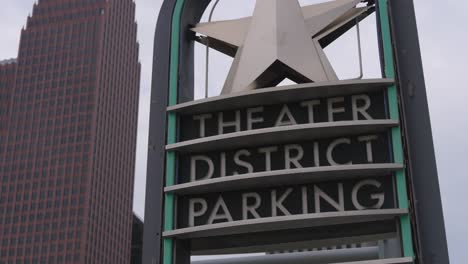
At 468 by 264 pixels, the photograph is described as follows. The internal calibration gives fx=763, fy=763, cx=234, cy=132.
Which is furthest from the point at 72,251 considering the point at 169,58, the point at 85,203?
the point at 169,58

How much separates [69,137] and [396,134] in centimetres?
15094

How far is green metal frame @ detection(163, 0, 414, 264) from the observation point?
12469mm

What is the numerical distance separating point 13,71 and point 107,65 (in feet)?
68.9

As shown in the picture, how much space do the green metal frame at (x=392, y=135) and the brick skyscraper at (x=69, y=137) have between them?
136445 millimetres

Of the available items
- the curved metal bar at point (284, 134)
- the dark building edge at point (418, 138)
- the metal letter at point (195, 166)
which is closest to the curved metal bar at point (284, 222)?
the dark building edge at point (418, 138)

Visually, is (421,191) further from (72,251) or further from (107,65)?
(107,65)

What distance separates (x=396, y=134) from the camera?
43.4 feet

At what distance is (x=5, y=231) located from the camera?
153875 millimetres

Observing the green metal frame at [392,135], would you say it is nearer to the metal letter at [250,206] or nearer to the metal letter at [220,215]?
the metal letter at [220,215]

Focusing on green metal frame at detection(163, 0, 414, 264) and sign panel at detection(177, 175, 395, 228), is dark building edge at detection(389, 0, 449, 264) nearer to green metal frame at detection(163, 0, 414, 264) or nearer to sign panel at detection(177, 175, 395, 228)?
green metal frame at detection(163, 0, 414, 264)

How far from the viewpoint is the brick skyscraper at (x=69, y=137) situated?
15125cm

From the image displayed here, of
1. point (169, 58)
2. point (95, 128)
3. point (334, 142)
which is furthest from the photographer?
point (95, 128)

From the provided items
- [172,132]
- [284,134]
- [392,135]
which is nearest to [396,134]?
[392,135]

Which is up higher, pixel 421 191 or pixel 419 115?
pixel 419 115
